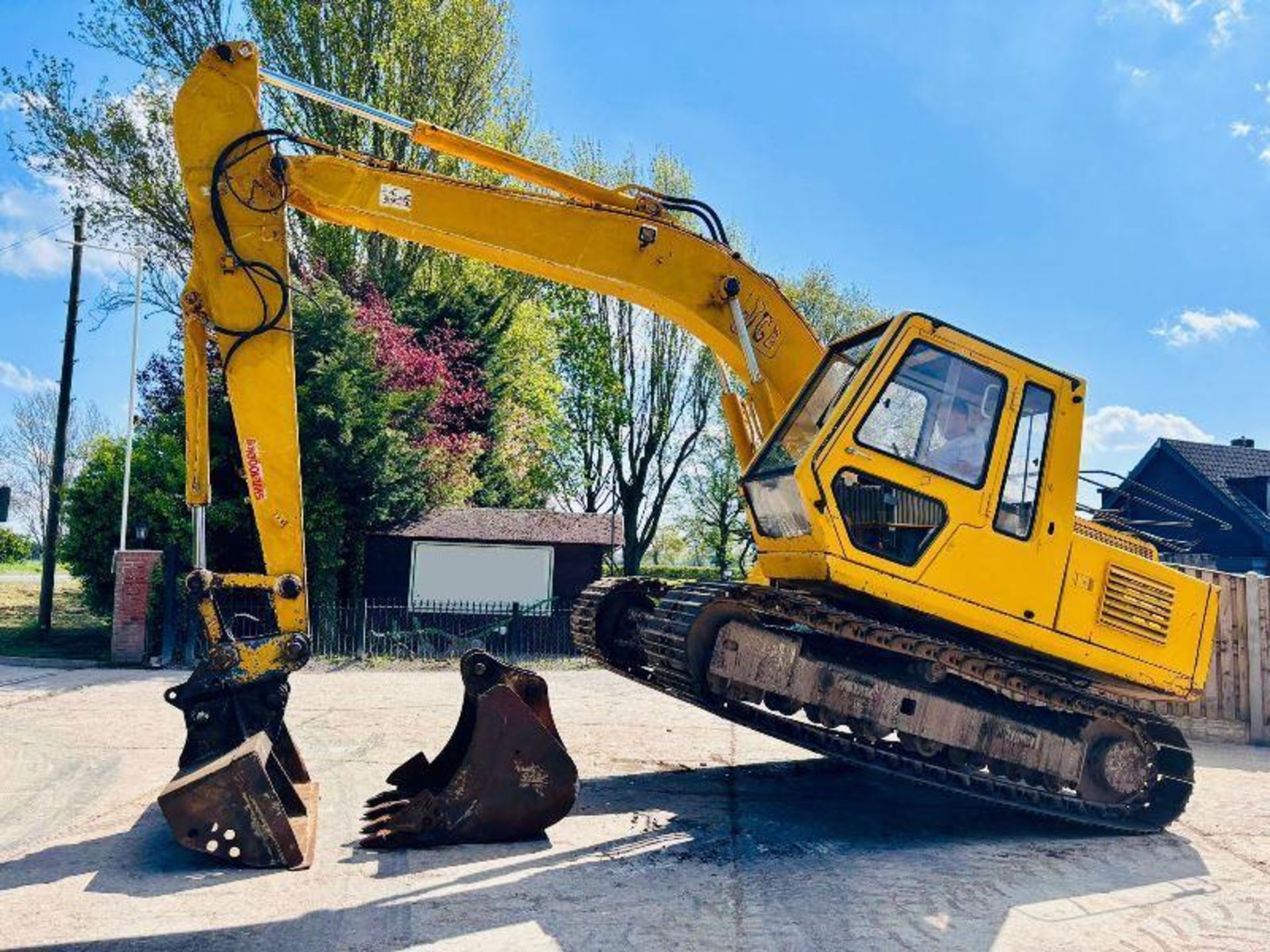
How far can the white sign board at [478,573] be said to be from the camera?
20.7m

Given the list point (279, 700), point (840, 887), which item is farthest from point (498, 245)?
point (840, 887)

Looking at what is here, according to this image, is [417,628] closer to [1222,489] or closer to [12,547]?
[1222,489]

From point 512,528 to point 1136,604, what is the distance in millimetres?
15413

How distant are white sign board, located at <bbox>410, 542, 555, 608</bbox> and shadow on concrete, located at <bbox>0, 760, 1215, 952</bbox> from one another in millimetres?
13538

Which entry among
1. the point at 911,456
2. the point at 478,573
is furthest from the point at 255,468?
Answer: the point at 478,573

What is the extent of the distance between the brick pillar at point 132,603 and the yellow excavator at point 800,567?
999cm

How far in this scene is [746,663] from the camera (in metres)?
6.39

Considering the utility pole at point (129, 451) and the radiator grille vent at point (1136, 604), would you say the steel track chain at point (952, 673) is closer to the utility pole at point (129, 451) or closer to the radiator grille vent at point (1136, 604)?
the radiator grille vent at point (1136, 604)

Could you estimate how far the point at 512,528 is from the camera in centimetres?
2150

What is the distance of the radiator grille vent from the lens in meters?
7.19

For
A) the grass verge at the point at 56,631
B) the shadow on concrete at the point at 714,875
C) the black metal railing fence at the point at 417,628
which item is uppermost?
the shadow on concrete at the point at 714,875

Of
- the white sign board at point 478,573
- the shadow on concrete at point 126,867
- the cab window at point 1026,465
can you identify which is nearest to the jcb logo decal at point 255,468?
the shadow on concrete at point 126,867

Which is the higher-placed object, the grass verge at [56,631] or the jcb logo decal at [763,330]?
the jcb logo decal at [763,330]

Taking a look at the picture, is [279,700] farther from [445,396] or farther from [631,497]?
[631,497]
